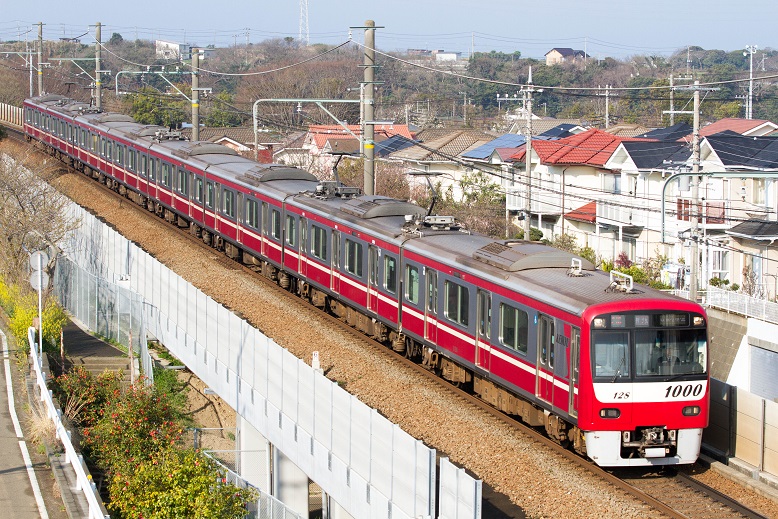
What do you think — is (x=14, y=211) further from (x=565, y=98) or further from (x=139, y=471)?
(x=565, y=98)

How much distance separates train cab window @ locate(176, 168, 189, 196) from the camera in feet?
94.7

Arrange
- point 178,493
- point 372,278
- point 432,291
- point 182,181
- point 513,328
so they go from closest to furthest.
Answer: point 178,493, point 513,328, point 432,291, point 372,278, point 182,181

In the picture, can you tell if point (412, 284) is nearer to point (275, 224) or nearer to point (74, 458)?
point (74, 458)

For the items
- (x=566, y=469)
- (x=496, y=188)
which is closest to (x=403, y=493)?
(x=566, y=469)

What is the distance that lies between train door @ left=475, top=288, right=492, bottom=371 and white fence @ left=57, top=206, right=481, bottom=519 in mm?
2423

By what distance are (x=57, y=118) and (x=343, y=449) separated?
1346 inches

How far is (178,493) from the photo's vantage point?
38.9 ft

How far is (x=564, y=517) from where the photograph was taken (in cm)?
1109

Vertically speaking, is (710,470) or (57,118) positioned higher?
(57,118)

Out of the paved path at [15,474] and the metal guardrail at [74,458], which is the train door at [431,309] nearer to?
the metal guardrail at [74,458]

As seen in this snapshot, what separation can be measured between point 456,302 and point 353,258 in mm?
4098

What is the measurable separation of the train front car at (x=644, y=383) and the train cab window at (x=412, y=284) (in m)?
4.91

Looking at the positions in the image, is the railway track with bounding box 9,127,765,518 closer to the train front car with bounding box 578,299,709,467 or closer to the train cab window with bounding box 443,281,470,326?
the train front car with bounding box 578,299,709,467

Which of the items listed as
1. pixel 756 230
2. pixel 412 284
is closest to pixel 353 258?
pixel 412 284
